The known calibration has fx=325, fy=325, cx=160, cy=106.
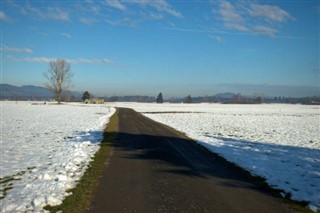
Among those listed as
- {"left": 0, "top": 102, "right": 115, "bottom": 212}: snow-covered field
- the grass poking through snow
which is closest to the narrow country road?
the grass poking through snow

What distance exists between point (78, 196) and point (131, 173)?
9.09ft

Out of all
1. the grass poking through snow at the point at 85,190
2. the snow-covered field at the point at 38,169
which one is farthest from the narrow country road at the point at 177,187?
the snow-covered field at the point at 38,169

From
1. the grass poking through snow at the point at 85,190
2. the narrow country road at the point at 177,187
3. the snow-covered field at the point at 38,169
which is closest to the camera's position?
the grass poking through snow at the point at 85,190

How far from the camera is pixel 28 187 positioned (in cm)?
899

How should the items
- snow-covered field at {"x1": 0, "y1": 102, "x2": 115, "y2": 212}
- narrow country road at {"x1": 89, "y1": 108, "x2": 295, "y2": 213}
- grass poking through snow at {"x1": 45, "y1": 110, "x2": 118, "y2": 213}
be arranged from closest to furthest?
grass poking through snow at {"x1": 45, "y1": 110, "x2": 118, "y2": 213}
narrow country road at {"x1": 89, "y1": 108, "x2": 295, "y2": 213}
snow-covered field at {"x1": 0, "y1": 102, "x2": 115, "y2": 212}

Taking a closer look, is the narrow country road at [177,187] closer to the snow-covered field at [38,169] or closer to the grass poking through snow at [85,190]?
the grass poking through snow at [85,190]

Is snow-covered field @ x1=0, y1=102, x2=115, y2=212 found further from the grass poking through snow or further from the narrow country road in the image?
the narrow country road

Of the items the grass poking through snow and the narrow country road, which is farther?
the narrow country road

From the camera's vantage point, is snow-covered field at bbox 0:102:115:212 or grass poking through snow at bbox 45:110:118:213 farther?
snow-covered field at bbox 0:102:115:212

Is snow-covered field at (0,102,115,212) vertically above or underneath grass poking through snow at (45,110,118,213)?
underneath

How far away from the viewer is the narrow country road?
7.30 m

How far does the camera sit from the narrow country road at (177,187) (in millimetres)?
7305

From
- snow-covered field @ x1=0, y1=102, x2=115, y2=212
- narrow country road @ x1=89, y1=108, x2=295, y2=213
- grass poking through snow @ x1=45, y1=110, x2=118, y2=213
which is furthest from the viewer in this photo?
snow-covered field @ x1=0, y1=102, x2=115, y2=212

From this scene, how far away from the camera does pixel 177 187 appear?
8.86 metres
